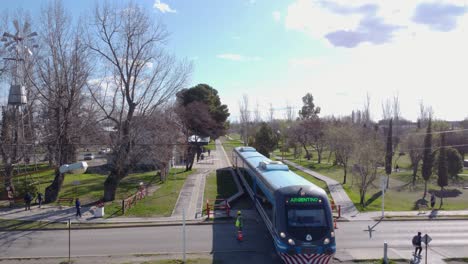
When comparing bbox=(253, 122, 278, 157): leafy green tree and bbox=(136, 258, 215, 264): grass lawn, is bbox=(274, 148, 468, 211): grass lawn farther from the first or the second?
bbox=(136, 258, 215, 264): grass lawn

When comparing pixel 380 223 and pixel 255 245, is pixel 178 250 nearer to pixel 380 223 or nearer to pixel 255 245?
pixel 255 245

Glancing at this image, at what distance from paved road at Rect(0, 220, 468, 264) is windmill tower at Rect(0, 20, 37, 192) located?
20.6 ft

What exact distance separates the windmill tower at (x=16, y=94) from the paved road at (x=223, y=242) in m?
6.29

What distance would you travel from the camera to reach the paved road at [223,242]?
57.1 ft

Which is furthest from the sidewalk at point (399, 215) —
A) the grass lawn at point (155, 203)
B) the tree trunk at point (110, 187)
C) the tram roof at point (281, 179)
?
the tree trunk at point (110, 187)

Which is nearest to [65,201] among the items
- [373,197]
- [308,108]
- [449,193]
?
[373,197]

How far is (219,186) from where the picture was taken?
36.2 metres

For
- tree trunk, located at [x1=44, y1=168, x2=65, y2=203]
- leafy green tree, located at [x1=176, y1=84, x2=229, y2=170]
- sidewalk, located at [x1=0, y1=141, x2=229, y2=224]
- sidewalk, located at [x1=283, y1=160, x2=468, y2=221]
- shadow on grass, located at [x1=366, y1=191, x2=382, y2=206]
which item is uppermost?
leafy green tree, located at [x1=176, y1=84, x2=229, y2=170]

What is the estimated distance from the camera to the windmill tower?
23.4 meters

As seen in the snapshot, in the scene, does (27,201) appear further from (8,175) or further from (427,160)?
(427,160)

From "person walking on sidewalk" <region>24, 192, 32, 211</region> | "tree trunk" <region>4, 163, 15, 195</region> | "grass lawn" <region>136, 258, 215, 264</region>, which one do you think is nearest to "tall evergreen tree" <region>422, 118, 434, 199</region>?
"grass lawn" <region>136, 258, 215, 264</region>

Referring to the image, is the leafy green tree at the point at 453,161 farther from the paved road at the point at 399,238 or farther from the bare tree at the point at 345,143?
the paved road at the point at 399,238

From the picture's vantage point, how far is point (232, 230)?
69.2 feet

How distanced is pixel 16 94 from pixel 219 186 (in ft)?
63.3
